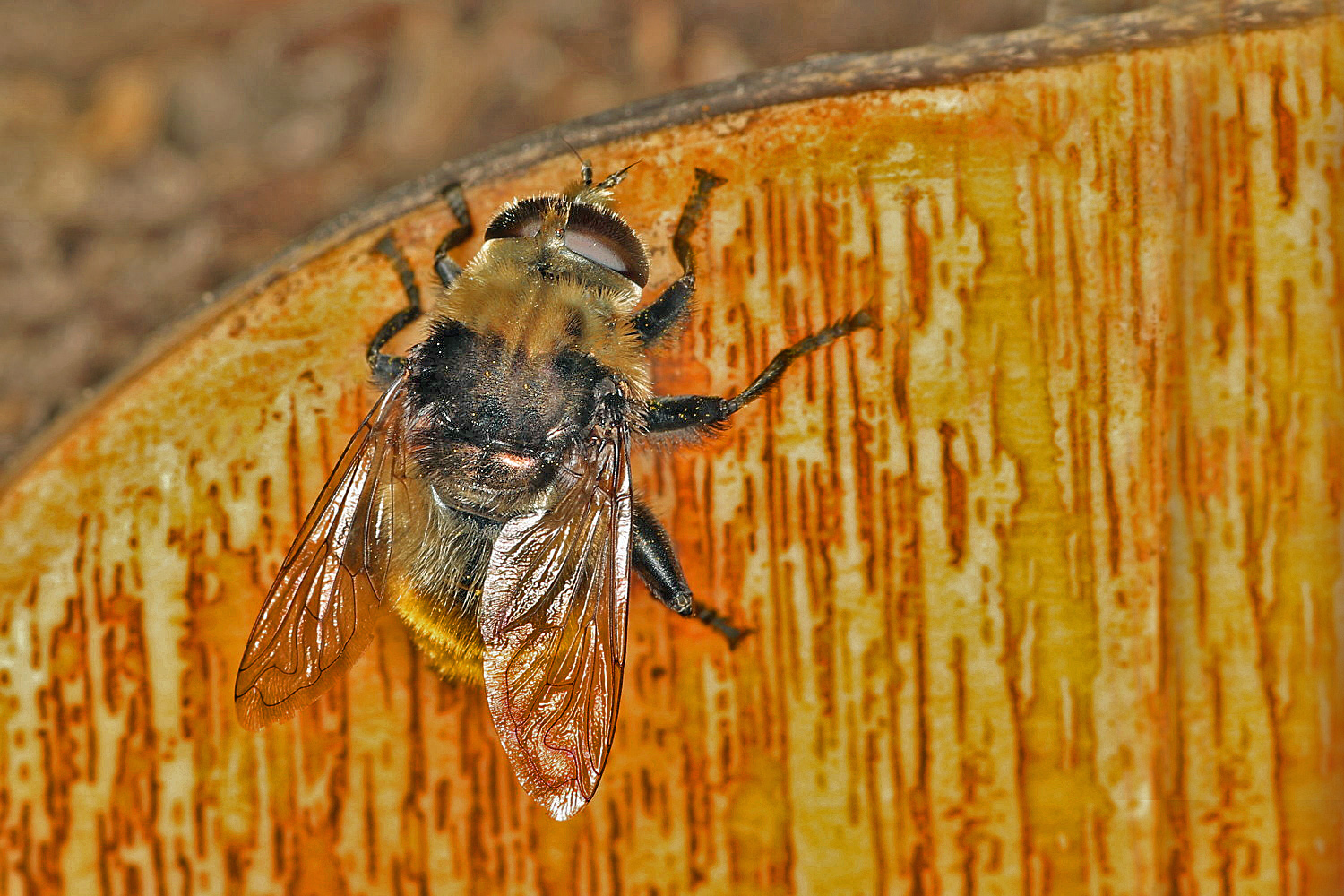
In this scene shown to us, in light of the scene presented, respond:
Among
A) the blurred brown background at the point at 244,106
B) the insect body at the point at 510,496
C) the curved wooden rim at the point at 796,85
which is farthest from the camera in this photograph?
the blurred brown background at the point at 244,106

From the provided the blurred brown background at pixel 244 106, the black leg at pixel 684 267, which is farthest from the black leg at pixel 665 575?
the blurred brown background at pixel 244 106

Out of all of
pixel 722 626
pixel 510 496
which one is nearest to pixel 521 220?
pixel 510 496

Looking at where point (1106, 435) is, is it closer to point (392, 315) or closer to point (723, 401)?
point (723, 401)

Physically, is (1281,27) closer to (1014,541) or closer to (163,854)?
(1014,541)

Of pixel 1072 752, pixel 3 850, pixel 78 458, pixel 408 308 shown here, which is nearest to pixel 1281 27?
pixel 1072 752

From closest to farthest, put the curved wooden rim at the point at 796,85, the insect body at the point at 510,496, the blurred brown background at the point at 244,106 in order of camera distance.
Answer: the curved wooden rim at the point at 796,85 → the insect body at the point at 510,496 → the blurred brown background at the point at 244,106

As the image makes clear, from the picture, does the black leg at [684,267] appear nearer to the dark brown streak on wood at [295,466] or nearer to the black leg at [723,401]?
the black leg at [723,401]

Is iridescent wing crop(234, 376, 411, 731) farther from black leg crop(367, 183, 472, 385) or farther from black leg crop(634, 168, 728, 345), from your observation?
black leg crop(634, 168, 728, 345)
